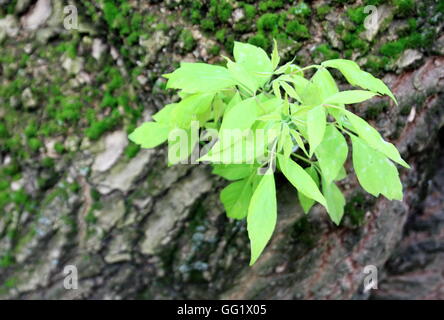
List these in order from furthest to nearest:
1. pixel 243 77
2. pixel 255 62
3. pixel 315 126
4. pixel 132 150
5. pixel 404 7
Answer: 1. pixel 132 150
2. pixel 404 7
3. pixel 255 62
4. pixel 243 77
5. pixel 315 126

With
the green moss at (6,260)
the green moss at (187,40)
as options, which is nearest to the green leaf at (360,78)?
the green moss at (187,40)

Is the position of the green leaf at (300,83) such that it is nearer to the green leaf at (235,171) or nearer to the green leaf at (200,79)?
the green leaf at (200,79)

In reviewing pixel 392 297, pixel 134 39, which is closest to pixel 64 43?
pixel 134 39

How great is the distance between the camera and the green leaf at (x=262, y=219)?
2.72ft

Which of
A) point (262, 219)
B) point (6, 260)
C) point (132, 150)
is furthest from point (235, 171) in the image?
point (6, 260)

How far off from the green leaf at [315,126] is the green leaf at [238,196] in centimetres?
60

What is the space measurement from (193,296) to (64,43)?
4.92 feet

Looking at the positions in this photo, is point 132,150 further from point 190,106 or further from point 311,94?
point 311,94

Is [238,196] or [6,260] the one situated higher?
[238,196]

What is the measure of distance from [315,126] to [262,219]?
24 centimetres

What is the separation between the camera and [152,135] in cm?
133

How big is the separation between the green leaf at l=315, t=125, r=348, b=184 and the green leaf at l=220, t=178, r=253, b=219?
0.44 meters

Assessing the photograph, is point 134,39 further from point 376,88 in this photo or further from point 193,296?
point 193,296

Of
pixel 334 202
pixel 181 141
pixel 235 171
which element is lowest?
pixel 334 202
